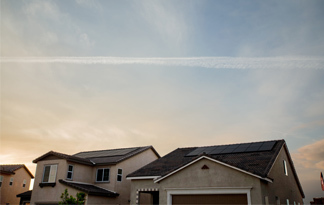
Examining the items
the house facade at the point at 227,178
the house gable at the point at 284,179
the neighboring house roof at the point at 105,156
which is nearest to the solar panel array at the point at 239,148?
the house facade at the point at 227,178

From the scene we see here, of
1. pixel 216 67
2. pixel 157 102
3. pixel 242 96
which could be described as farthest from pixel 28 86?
pixel 242 96

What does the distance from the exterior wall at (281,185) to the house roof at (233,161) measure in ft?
2.46

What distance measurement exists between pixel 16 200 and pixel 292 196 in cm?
3307

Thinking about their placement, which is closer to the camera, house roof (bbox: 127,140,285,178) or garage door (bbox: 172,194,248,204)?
garage door (bbox: 172,194,248,204)

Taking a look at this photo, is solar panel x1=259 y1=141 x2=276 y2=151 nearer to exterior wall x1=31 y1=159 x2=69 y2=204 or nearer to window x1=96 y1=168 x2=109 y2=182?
window x1=96 y1=168 x2=109 y2=182

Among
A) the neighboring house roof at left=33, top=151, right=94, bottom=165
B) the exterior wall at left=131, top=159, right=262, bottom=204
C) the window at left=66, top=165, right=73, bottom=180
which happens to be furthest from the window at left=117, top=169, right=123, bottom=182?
the exterior wall at left=131, top=159, right=262, bottom=204

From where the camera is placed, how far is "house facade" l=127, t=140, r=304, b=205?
1645cm

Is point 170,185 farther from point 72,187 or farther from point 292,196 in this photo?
point 292,196

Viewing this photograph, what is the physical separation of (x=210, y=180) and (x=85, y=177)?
14094mm

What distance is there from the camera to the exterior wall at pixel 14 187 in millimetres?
34531

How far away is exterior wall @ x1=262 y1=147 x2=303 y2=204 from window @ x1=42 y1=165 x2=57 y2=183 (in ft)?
59.0

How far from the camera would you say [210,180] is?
57.1ft

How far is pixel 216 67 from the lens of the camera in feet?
76.2

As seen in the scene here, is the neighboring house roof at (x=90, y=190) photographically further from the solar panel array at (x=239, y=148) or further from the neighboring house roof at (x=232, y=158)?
the solar panel array at (x=239, y=148)
